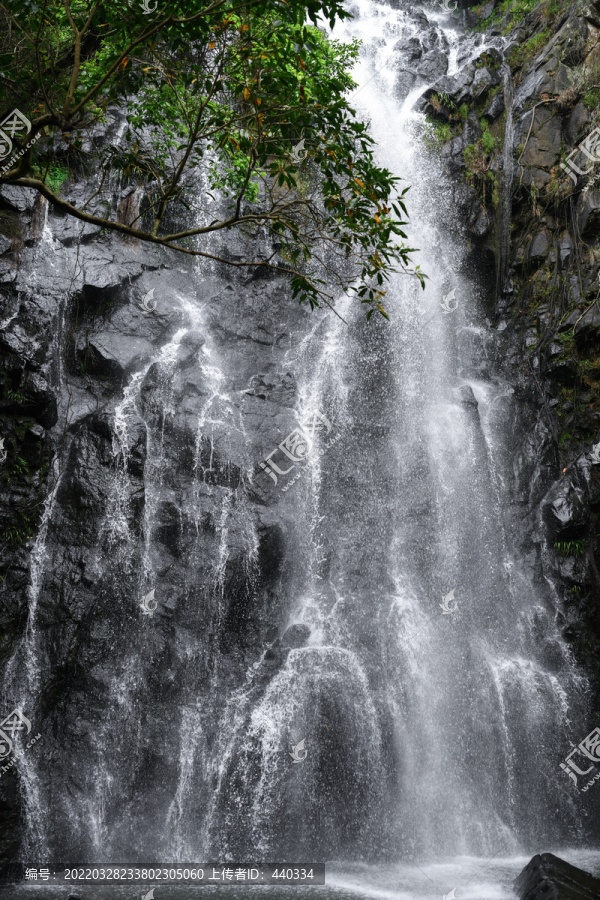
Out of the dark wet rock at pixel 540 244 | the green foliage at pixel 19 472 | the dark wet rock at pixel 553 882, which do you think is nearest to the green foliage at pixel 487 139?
the dark wet rock at pixel 540 244

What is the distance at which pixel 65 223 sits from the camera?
12484 mm

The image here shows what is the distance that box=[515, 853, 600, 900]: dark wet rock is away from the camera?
21.4 feet

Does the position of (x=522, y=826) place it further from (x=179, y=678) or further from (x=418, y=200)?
(x=418, y=200)

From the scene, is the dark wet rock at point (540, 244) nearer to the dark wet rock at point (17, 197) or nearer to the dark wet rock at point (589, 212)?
the dark wet rock at point (589, 212)

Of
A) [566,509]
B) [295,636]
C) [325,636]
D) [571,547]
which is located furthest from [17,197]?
[571,547]

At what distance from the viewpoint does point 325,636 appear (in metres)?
10.2

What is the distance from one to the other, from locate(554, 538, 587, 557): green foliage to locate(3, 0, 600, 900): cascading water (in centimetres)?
69

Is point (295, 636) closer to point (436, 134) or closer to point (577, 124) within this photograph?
point (577, 124)

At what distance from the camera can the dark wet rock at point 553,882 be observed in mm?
6512

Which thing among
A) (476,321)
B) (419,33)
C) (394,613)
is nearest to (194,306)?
(476,321)

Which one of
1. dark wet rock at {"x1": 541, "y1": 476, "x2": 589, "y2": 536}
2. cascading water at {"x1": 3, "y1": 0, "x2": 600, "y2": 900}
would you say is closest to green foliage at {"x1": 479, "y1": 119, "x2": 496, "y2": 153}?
cascading water at {"x1": 3, "y1": 0, "x2": 600, "y2": 900}

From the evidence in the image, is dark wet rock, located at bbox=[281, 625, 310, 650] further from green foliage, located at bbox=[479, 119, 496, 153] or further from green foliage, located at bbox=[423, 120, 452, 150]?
green foliage, located at bbox=[423, 120, 452, 150]

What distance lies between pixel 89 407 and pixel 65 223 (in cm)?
401

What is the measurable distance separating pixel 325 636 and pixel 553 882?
4.38 metres
